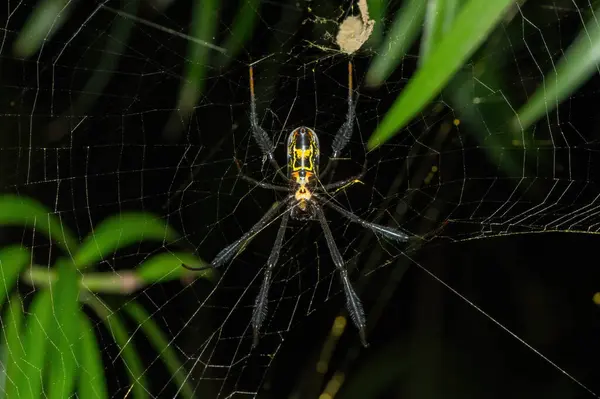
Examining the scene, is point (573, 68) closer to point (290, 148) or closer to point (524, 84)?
point (524, 84)

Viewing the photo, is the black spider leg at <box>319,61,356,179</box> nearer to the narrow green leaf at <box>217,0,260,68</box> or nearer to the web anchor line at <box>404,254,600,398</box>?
the narrow green leaf at <box>217,0,260,68</box>

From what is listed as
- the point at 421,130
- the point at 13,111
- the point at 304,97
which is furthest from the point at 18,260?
the point at 421,130

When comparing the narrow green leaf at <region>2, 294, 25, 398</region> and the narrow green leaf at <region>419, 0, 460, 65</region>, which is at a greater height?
the narrow green leaf at <region>419, 0, 460, 65</region>

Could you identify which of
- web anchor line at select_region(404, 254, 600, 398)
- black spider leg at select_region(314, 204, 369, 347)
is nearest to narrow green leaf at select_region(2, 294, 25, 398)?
black spider leg at select_region(314, 204, 369, 347)

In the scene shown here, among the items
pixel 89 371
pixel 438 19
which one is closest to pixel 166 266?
pixel 89 371

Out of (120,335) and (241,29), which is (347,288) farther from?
(241,29)

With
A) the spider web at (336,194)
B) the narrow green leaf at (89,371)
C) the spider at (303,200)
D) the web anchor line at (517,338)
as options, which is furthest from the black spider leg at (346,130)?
the narrow green leaf at (89,371)
